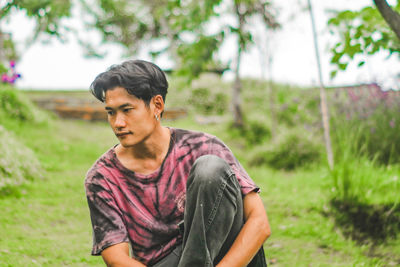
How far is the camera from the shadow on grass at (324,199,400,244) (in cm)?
363

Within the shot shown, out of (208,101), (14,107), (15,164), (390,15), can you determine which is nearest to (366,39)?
(390,15)

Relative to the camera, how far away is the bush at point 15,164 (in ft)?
15.6

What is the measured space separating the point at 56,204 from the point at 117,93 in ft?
10.3

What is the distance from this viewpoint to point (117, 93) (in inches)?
79.4

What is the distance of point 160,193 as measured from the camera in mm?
2043

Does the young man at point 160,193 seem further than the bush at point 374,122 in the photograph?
No

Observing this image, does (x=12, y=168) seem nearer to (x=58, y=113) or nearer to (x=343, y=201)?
(x=343, y=201)

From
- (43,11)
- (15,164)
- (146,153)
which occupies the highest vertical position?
(43,11)

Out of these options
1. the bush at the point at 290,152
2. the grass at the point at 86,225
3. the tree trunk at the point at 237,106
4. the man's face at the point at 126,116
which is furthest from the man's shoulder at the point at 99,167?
the tree trunk at the point at 237,106

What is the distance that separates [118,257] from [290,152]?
19.9 feet

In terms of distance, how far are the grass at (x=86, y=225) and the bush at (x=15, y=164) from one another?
0.50 feet

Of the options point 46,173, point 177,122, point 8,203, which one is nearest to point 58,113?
point 177,122

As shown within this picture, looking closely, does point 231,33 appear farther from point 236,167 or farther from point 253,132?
point 236,167

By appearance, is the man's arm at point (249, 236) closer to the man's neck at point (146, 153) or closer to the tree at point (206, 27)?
the man's neck at point (146, 153)
